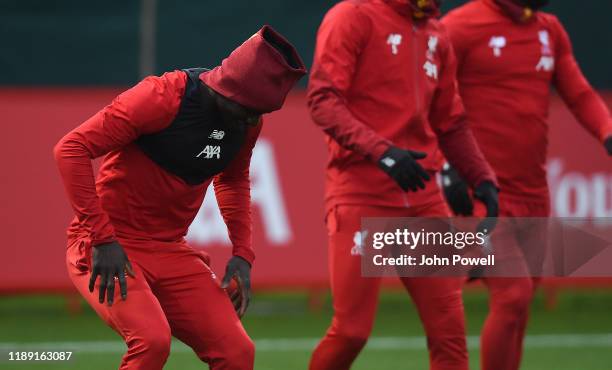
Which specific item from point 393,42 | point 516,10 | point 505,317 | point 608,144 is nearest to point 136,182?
point 393,42

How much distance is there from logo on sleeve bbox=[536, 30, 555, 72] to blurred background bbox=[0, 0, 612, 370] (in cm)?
241

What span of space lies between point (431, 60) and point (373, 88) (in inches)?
14.4

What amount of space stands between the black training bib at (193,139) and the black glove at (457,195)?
1.77m

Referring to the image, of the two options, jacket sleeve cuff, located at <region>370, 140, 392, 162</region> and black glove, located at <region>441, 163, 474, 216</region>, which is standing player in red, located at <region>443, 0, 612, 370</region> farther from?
jacket sleeve cuff, located at <region>370, 140, 392, 162</region>

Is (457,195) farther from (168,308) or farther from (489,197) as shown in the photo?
(168,308)

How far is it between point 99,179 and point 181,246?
18.3 inches

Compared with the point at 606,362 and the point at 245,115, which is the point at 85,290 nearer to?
the point at 245,115

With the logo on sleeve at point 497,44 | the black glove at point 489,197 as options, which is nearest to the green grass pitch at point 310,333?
the black glove at point 489,197

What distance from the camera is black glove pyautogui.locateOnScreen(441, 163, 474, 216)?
23.6 feet

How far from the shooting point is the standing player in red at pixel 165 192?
5.36 meters

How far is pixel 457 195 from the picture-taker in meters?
7.18

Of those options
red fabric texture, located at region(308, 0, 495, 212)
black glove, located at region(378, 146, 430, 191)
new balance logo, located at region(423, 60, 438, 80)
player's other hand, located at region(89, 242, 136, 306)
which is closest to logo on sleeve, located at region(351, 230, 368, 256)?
red fabric texture, located at region(308, 0, 495, 212)

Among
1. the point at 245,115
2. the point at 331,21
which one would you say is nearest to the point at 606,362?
the point at 331,21

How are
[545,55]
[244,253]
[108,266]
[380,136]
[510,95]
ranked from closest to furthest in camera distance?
[108,266] → [244,253] → [380,136] → [510,95] → [545,55]
